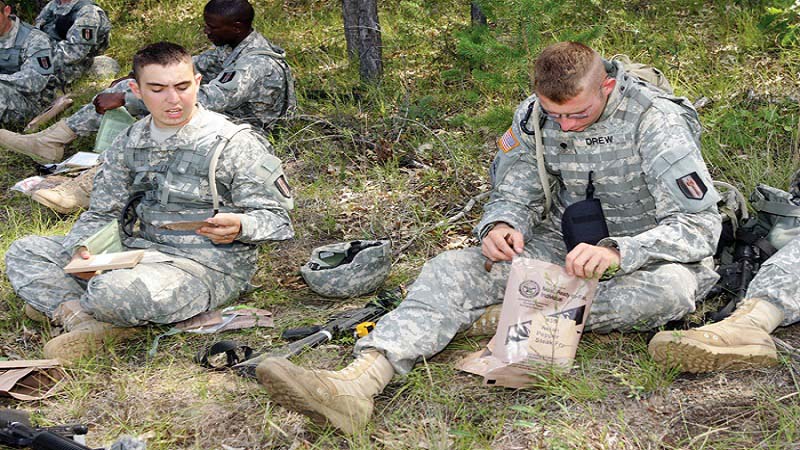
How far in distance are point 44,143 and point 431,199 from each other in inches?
131

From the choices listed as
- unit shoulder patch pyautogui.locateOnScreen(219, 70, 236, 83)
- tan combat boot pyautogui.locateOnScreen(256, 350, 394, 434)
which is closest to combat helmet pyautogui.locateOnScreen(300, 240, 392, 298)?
tan combat boot pyautogui.locateOnScreen(256, 350, 394, 434)

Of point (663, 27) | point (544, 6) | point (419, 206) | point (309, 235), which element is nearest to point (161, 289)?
point (309, 235)

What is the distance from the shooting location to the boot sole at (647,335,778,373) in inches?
128

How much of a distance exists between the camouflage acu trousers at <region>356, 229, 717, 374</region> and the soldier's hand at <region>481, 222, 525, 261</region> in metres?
0.16

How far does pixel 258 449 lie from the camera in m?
3.33

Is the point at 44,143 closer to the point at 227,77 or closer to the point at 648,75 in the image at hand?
the point at 227,77

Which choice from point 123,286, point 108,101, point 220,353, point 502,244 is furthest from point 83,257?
point 108,101

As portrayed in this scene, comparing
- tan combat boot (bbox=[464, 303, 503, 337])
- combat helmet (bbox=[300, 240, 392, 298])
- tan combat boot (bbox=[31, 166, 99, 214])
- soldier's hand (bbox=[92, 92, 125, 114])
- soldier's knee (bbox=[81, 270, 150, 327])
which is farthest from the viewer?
soldier's hand (bbox=[92, 92, 125, 114])

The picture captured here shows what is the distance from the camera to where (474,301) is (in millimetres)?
3871

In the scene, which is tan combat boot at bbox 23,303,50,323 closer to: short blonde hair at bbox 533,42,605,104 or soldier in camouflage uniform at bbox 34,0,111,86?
short blonde hair at bbox 533,42,605,104

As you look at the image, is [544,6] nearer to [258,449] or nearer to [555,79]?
[555,79]

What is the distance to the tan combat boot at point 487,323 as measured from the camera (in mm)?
3906

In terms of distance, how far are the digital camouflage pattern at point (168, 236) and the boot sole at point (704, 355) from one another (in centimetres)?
186

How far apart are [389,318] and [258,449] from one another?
74cm
